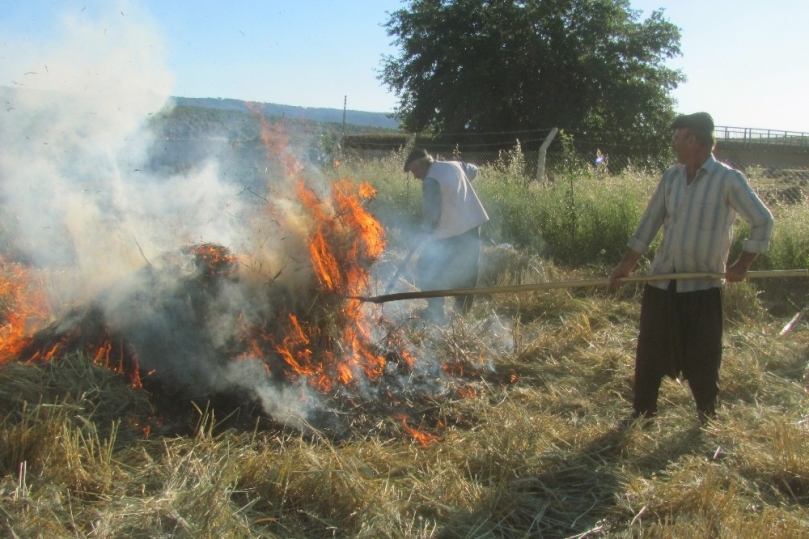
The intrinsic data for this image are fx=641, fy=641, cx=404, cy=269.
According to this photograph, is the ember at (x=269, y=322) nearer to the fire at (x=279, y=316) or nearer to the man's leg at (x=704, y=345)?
the fire at (x=279, y=316)

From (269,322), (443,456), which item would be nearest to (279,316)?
(269,322)

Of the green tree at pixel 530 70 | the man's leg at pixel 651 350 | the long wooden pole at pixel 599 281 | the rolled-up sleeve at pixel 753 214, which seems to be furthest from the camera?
the green tree at pixel 530 70

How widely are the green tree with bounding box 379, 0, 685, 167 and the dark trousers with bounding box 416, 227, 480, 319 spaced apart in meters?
20.0

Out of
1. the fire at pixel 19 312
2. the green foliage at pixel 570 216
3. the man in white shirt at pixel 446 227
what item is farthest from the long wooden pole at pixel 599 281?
the green foliage at pixel 570 216

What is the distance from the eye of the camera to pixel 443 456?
361 cm

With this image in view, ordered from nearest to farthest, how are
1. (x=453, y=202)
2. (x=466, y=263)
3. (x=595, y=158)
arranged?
(x=453, y=202)
(x=466, y=263)
(x=595, y=158)

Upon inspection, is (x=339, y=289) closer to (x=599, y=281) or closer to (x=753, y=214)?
(x=599, y=281)

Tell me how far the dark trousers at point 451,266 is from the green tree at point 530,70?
20.0 m

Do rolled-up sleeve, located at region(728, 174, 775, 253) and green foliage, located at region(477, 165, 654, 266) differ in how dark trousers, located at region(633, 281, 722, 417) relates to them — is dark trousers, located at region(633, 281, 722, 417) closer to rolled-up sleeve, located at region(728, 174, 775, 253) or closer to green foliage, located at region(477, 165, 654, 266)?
rolled-up sleeve, located at region(728, 174, 775, 253)

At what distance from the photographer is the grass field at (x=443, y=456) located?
9.24 feet

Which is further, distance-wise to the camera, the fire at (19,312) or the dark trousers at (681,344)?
the fire at (19,312)

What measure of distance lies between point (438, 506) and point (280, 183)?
255 cm

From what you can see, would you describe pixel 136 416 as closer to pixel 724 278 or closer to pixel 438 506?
pixel 438 506

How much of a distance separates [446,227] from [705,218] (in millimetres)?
2730
